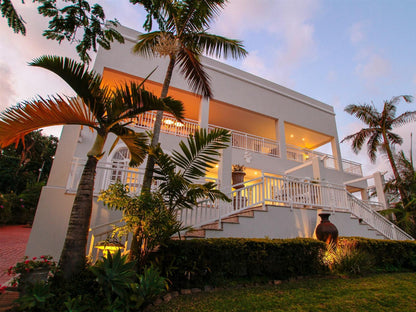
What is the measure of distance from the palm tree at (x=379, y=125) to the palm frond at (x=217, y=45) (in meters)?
10.4

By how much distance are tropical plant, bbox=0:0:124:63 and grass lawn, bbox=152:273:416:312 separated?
15.0 feet

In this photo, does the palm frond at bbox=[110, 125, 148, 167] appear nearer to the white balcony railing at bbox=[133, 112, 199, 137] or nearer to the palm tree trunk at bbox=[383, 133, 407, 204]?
the white balcony railing at bbox=[133, 112, 199, 137]

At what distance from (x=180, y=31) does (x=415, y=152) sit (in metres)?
13.6

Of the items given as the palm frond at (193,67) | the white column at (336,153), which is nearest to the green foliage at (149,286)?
the palm frond at (193,67)

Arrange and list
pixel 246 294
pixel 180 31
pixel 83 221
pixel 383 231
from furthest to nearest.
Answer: pixel 383 231 → pixel 180 31 → pixel 246 294 → pixel 83 221

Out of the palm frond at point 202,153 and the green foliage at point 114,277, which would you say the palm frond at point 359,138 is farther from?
the green foliage at point 114,277

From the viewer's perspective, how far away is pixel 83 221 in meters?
3.13

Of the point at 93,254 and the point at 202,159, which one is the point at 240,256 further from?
the point at 93,254

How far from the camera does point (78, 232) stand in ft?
10.0

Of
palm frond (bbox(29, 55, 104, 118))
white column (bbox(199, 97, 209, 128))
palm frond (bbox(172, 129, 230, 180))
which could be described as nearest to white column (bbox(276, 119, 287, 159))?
white column (bbox(199, 97, 209, 128))

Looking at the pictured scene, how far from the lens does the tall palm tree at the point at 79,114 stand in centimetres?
296

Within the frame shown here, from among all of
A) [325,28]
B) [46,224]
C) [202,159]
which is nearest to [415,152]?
[325,28]

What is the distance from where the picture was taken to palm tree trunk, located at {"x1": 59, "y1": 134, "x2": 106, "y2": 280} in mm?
2924

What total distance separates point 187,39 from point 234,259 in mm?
5561
